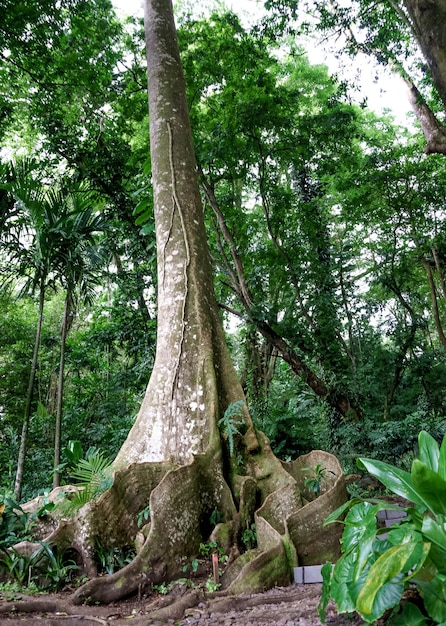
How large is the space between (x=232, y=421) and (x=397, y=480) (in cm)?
193

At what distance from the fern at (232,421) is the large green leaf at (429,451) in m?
1.82

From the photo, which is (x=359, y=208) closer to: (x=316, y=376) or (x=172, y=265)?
(x=316, y=376)

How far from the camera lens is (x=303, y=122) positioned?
8.50m

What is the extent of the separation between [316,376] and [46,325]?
793 centimetres

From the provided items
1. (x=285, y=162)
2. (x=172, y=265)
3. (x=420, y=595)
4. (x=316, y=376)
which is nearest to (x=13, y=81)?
(x=285, y=162)

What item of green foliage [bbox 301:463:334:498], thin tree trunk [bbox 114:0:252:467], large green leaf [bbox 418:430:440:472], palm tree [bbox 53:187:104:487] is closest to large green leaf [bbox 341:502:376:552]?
large green leaf [bbox 418:430:440:472]

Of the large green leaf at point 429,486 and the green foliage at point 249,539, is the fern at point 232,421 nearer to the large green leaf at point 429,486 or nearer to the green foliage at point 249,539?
the green foliage at point 249,539

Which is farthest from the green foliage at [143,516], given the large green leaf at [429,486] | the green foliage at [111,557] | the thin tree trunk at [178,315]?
the large green leaf at [429,486]

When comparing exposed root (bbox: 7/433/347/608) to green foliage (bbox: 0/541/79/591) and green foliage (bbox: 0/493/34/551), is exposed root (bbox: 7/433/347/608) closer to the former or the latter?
green foliage (bbox: 0/541/79/591)

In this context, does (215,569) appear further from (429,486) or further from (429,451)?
(429,486)

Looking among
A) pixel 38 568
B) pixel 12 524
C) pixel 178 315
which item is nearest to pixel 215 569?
pixel 38 568

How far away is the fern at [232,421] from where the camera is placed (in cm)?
368

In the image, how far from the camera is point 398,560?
4.65ft

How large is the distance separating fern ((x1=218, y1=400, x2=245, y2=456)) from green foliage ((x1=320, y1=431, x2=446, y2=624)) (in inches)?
72.4
